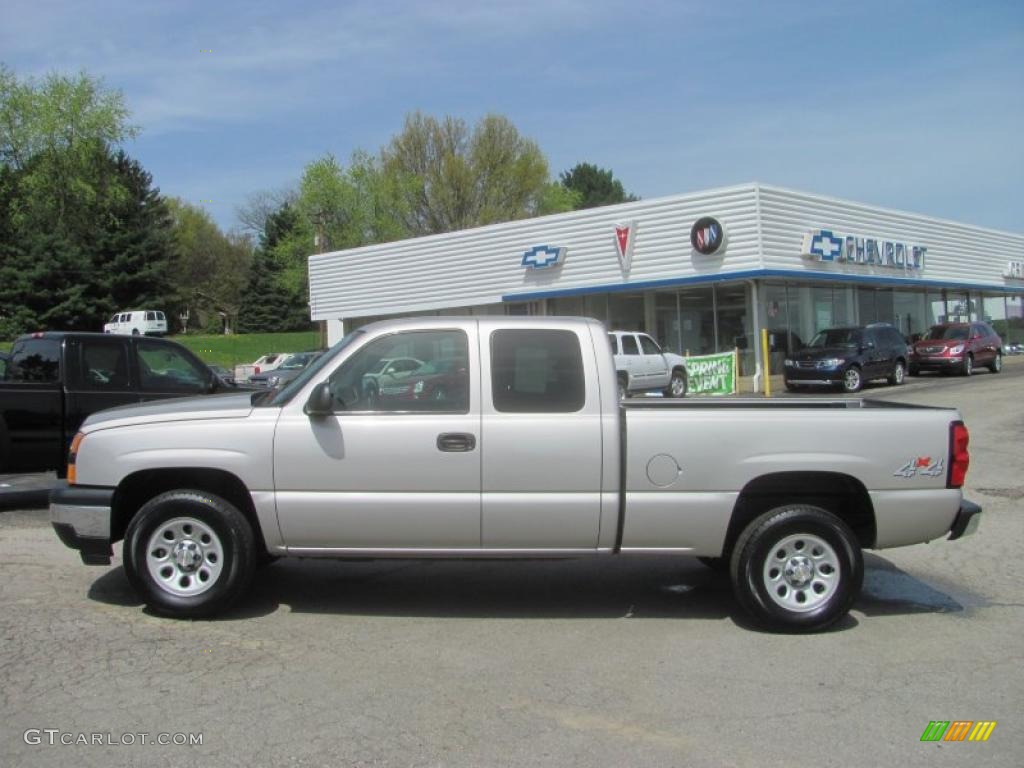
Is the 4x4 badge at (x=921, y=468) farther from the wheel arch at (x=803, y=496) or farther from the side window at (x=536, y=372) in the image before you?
the side window at (x=536, y=372)

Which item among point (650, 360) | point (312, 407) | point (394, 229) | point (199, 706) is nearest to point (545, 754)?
point (199, 706)

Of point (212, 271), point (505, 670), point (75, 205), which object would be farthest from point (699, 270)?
point (212, 271)

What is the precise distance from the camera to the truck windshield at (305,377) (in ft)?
18.2

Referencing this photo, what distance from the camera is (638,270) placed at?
28734 mm

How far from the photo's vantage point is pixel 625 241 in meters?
28.7

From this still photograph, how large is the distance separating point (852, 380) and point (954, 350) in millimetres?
6907

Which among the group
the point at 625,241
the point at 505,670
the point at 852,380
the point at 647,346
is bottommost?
the point at 505,670

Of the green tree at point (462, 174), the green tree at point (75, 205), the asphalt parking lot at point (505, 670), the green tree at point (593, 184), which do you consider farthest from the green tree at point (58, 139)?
the asphalt parking lot at point (505, 670)

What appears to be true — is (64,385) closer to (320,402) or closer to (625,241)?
(320,402)

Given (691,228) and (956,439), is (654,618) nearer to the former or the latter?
(956,439)

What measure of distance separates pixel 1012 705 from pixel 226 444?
4.43m

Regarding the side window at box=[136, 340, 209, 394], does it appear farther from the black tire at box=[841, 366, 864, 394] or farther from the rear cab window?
the black tire at box=[841, 366, 864, 394]

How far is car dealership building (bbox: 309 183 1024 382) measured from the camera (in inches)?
1056

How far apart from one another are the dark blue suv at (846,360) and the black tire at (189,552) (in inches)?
796
